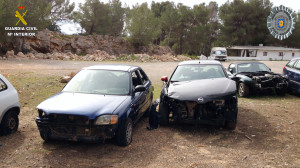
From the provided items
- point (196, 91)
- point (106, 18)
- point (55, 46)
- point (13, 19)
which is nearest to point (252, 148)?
point (196, 91)

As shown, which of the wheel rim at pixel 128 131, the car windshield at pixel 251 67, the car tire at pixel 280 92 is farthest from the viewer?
the car windshield at pixel 251 67

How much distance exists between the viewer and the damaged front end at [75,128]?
4648mm

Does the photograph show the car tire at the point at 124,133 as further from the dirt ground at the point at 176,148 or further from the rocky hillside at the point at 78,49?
the rocky hillside at the point at 78,49

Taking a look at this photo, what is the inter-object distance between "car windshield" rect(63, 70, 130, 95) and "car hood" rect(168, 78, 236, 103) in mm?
1181

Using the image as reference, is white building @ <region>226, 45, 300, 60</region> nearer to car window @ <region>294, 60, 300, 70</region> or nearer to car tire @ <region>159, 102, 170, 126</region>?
car window @ <region>294, 60, 300, 70</region>

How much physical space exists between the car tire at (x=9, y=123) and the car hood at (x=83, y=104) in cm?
118

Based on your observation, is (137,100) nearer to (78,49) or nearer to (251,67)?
(251,67)

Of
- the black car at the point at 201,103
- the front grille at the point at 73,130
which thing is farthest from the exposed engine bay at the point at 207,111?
the front grille at the point at 73,130

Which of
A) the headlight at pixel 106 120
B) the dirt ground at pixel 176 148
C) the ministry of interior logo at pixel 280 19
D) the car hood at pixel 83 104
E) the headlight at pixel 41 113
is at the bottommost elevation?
the dirt ground at pixel 176 148

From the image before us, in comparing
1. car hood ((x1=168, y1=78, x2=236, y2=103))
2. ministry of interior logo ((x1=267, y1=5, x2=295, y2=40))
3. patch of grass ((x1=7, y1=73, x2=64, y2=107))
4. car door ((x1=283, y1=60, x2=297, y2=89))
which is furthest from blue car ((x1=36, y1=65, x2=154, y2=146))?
ministry of interior logo ((x1=267, y1=5, x2=295, y2=40))

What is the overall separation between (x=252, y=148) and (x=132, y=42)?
49.5 m

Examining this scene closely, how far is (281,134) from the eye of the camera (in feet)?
20.0

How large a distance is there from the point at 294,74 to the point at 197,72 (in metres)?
5.57

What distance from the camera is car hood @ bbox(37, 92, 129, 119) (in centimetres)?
470
